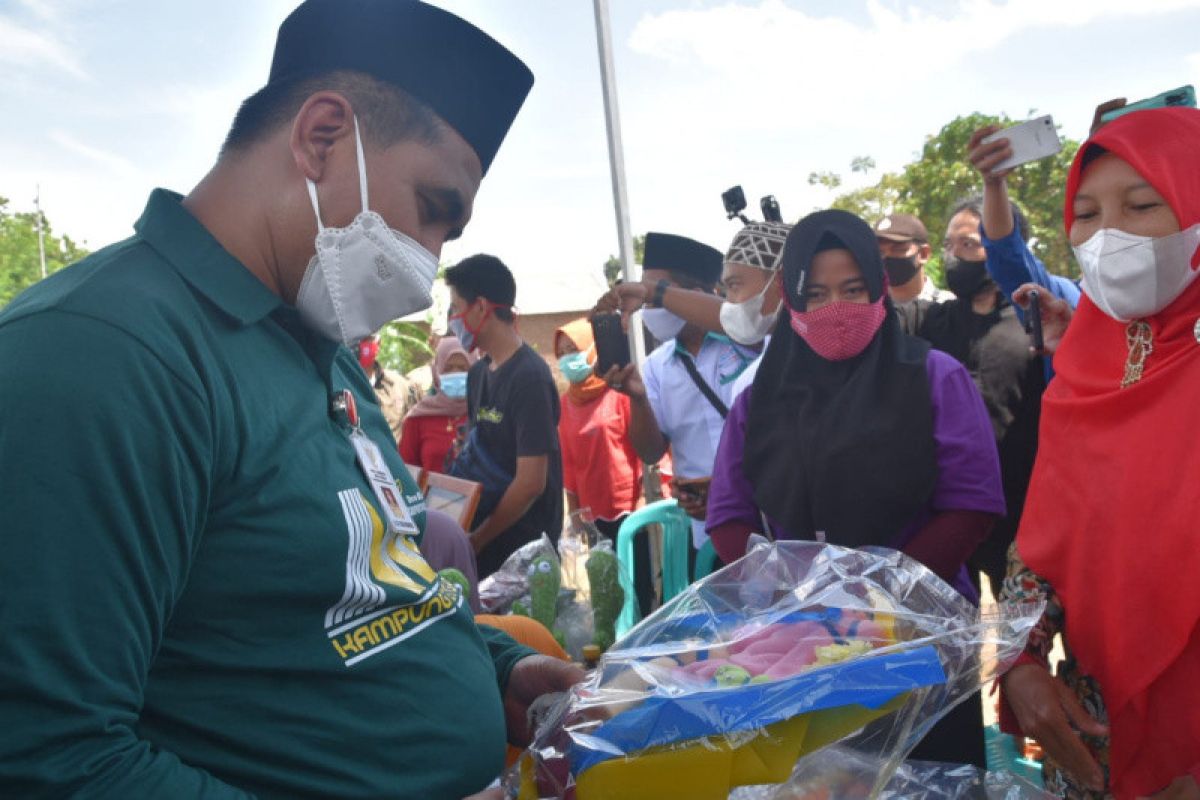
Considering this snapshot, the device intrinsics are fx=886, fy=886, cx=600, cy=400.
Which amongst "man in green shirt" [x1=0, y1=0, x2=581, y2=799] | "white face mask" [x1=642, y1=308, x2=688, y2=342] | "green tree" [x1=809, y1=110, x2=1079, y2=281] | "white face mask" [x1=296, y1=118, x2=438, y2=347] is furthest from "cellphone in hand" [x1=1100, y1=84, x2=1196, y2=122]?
"green tree" [x1=809, y1=110, x2=1079, y2=281]

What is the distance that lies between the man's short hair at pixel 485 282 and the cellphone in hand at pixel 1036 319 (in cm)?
234

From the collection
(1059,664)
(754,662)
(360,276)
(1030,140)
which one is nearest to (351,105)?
(360,276)

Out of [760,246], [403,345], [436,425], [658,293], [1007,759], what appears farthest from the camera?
[403,345]

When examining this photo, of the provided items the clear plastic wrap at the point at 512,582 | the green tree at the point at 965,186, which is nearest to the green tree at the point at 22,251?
the green tree at the point at 965,186

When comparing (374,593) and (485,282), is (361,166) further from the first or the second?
(485,282)

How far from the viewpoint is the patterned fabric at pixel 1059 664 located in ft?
6.33

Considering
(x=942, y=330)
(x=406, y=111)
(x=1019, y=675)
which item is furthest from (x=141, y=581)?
(x=942, y=330)

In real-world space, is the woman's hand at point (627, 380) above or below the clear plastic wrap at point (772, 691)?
above

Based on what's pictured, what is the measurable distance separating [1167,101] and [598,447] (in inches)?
143

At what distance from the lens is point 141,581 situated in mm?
889

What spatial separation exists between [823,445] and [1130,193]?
929 mm

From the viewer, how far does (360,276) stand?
4.18 ft

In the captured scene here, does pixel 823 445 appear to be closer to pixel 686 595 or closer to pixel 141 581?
pixel 686 595

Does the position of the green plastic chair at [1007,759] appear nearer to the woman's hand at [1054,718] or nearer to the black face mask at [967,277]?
the woman's hand at [1054,718]
